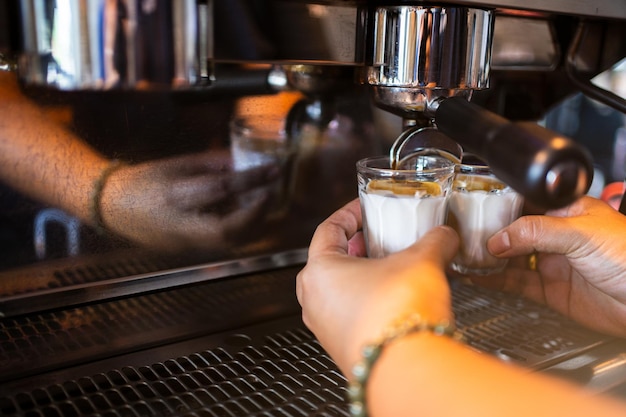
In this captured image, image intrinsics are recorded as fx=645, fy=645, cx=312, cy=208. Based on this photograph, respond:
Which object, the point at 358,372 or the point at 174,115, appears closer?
the point at 358,372

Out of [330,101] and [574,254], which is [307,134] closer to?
[330,101]

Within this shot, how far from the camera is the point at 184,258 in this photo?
0.74 meters

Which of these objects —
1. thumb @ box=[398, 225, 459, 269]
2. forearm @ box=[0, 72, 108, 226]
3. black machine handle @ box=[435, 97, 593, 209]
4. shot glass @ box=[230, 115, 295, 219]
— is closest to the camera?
black machine handle @ box=[435, 97, 593, 209]

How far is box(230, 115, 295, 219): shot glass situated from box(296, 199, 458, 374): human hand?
0.23 m

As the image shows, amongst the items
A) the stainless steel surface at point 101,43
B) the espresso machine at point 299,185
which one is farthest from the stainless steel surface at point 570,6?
the stainless steel surface at point 101,43

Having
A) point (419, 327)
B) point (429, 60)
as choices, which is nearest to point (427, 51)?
point (429, 60)

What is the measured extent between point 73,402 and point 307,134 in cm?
41

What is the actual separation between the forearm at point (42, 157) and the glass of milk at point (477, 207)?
1.18 feet

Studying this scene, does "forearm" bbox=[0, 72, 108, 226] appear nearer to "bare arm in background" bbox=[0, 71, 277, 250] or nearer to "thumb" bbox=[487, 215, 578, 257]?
"bare arm in background" bbox=[0, 71, 277, 250]

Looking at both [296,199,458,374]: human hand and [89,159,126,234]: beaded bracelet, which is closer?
[296,199,458,374]: human hand

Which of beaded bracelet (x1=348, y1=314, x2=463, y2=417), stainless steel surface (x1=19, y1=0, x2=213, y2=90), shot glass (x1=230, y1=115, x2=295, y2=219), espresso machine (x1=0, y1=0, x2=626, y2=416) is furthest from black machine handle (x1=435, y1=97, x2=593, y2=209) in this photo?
shot glass (x1=230, y1=115, x2=295, y2=219)

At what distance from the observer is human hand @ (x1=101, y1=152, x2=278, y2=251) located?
69cm

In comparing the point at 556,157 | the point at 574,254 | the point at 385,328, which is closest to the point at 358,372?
the point at 385,328

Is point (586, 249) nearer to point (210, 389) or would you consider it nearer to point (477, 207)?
point (477, 207)
